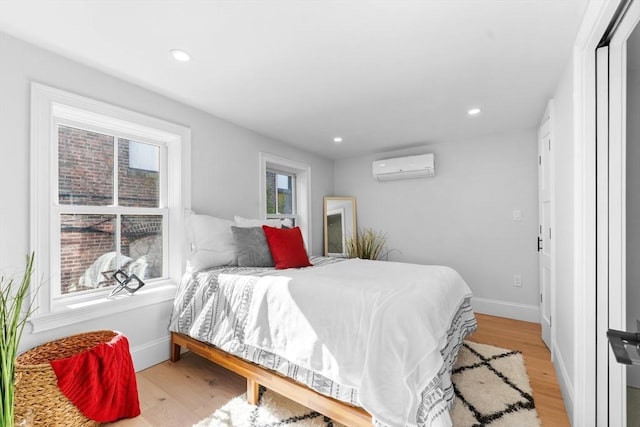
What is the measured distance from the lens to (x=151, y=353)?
2420mm

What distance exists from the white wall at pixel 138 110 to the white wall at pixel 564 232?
2803 mm

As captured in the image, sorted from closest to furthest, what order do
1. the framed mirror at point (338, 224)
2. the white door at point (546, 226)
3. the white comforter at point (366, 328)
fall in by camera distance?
the white comforter at point (366, 328) → the white door at point (546, 226) → the framed mirror at point (338, 224)

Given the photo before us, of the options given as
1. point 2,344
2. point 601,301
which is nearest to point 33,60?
point 2,344

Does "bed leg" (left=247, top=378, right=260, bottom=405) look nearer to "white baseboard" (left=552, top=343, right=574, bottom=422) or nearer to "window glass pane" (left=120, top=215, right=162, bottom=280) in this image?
"window glass pane" (left=120, top=215, right=162, bottom=280)

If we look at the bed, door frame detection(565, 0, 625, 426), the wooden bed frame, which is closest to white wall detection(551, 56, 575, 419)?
door frame detection(565, 0, 625, 426)

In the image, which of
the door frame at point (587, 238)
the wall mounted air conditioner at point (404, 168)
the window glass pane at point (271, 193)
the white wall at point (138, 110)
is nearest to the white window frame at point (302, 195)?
the window glass pane at point (271, 193)

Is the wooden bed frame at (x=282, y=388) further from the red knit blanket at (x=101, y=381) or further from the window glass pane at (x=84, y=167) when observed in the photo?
the window glass pane at (x=84, y=167)

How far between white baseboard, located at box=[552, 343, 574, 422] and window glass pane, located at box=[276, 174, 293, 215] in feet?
10.4

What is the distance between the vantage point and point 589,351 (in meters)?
1.54

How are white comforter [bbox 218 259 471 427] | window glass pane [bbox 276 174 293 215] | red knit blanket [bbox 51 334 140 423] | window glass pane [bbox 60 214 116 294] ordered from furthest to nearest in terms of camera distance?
window glass pane [bbox 276 174 293 215] < window glass pane [bbox 60 214 116 294] < red knit blanket [bbox 51 334 140 423] < white comforter [bbox 218 259 471 427]

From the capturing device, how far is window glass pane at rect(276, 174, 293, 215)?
4.11m

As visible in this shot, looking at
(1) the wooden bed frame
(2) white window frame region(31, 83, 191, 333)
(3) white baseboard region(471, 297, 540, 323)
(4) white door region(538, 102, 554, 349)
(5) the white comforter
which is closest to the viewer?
(5) the white comforter

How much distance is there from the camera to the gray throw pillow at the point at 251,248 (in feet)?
8.29

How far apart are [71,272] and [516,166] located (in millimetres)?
4483
